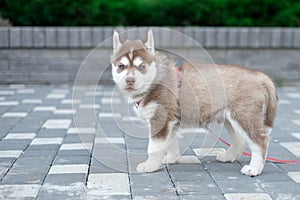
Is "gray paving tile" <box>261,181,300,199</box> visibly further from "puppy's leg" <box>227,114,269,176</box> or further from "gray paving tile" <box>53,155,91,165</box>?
"gray paving tile" <box>53,155,91,165</box>

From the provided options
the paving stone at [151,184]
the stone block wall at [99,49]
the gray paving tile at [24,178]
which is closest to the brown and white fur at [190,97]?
the paving stone at [151,184]

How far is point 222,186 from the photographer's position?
11.0 ft

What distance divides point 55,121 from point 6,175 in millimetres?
1944

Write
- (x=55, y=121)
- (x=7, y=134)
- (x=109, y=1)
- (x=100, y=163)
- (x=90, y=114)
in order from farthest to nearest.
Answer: (x=109, y=1)
(x=90, y=114)
(x=55, y=121)
(x=7, y=134)
(x=100, y=163)

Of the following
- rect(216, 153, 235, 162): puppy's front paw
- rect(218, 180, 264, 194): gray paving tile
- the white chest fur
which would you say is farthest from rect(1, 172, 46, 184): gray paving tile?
rect(216, 153, 235, 162): puppy's front paw

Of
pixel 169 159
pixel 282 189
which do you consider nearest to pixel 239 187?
pixel 282 189

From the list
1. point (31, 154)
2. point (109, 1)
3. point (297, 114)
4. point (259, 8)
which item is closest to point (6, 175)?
point (31, 154)

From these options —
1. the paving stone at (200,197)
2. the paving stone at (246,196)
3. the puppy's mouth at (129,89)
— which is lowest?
the paving stone at (200,197)

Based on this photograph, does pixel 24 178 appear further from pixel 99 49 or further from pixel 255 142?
pixel 99 49

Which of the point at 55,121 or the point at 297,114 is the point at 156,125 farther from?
the point at 297,114

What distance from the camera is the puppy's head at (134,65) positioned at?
3465mm

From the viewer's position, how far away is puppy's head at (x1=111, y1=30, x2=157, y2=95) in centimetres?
346

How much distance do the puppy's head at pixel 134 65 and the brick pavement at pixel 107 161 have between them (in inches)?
27.9

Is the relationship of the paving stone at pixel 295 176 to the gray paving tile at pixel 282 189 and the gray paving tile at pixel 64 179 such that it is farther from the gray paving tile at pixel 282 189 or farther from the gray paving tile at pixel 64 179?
the gray paving tile at pixel 64 179
